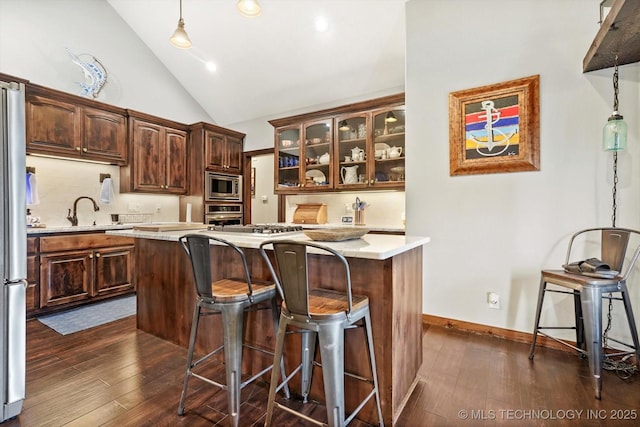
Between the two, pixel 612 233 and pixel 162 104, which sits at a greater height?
pixel 162 104

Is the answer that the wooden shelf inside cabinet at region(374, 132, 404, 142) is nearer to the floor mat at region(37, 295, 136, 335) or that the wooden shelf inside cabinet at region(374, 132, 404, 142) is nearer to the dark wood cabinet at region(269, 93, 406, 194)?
the dark wood cabinet at region(269, 93, 406, 194)

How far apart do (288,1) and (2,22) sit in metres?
3.16

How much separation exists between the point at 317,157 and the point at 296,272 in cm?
313

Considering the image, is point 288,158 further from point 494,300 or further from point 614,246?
point 614,246

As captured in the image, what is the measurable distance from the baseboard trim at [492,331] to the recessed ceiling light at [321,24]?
337 centimetres

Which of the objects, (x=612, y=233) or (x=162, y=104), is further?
(x=162, y=104)

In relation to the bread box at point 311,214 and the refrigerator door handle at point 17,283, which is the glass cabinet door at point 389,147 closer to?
the bread box at point 311,214

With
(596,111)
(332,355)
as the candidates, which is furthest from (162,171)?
(596,111)

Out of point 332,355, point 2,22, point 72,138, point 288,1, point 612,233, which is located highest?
point 288,1

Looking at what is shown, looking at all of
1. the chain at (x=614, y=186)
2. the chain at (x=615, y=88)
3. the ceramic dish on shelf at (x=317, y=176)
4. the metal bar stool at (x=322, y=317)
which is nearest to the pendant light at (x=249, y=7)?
the ceramic dish on shelf at (x=317, y=176)

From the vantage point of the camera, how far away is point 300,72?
13.8 feet

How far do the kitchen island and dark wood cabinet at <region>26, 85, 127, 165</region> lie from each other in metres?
1.90

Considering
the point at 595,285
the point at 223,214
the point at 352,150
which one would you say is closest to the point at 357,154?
the point at 352,150

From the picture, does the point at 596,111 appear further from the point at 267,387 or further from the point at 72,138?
the point at 72,138
